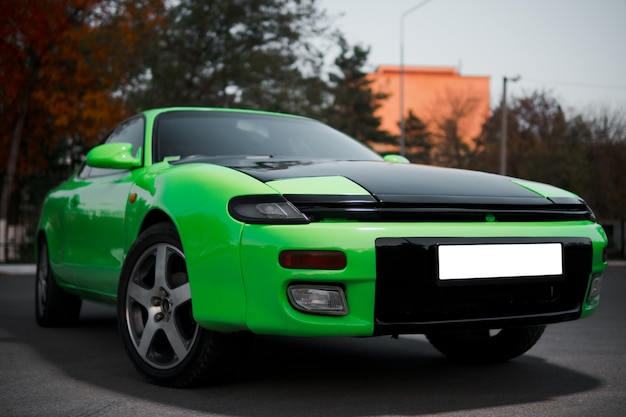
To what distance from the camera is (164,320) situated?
3.70m

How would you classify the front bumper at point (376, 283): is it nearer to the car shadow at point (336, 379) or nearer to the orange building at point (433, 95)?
the car shadow at point (336, 379)

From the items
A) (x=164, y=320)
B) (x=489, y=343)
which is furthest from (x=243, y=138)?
(x=489, y=343)

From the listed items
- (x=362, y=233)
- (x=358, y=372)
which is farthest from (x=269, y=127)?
(x=362, y=233)

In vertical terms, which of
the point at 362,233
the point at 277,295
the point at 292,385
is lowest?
the point at 292,385

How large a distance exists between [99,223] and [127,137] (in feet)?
2.36

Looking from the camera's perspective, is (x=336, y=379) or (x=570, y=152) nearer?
(x=336, y=379)

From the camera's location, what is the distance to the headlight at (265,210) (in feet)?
10.4

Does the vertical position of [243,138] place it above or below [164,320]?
above

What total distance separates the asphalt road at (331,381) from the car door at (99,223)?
1.47ft

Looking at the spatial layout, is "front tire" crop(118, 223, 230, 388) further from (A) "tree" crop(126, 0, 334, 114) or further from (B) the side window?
(A) "tree" crop(126, 0, 334, 114)

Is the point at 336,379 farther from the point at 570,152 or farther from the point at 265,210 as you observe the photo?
the point at 570,152

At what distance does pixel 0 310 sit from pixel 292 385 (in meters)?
4.39

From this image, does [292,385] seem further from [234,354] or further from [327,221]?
[327,221]

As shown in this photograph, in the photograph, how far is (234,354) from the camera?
11.5 ft
